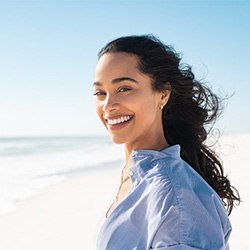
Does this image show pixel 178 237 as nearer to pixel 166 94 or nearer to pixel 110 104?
pixel 110 104

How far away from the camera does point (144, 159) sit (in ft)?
6.40

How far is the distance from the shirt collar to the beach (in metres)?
2.30

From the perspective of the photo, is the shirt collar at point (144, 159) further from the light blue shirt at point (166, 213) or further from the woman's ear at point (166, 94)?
the woman's ear at point (166, 94)

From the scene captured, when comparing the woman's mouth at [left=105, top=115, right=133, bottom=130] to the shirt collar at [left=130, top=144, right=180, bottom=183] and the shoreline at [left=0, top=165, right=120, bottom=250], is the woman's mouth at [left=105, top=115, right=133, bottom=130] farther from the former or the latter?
the shoreline at [left=0, top=165, right=120, bottom=250]

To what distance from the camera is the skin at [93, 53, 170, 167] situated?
6.95ft

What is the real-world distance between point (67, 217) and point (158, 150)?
216 inches

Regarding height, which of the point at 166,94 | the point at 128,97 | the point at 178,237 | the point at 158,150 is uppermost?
the point at 166,94

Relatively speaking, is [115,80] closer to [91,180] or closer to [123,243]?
[123,243]

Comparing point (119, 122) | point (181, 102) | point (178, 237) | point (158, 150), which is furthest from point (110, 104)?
point (178, 237)

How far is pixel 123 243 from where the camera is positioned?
1.76 metres

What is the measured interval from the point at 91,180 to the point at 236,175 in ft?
12.0

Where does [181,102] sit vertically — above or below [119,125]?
above

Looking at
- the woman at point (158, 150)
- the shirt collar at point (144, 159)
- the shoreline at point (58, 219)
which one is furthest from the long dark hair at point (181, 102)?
the shoreline at point (58, 219)

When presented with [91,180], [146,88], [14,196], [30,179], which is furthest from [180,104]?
[30,179]
